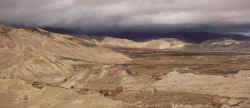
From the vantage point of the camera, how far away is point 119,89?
59.1 m

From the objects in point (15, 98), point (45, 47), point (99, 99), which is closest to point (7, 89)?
point (15, 98)

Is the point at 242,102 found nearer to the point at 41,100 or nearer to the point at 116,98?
Result: the point at 116,98

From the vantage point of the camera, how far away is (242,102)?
42.8 m

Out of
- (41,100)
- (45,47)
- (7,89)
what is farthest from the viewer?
(45,47)

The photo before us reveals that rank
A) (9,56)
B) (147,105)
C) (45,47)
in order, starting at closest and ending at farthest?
(147,105), (9,56), (45,47)

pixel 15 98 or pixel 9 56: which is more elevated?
pixel 9 56

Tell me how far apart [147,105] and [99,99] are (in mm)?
9378

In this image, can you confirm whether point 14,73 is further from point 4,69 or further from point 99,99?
point 99,99

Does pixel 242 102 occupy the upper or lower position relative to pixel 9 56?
lower

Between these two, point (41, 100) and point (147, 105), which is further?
point (41, 100)

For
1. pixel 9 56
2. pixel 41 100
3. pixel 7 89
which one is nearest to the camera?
pixel 41 100

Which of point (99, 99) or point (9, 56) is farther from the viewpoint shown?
point (9, 56)

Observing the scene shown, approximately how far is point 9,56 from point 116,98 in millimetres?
65415

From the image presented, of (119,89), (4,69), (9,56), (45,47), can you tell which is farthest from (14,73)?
(45,47)
